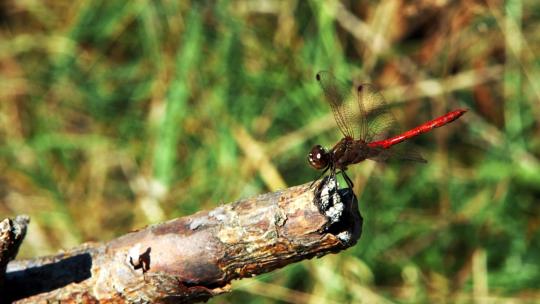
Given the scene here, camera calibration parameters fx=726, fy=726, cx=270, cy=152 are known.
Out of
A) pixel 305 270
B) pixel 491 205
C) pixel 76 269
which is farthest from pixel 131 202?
pixel 76 269

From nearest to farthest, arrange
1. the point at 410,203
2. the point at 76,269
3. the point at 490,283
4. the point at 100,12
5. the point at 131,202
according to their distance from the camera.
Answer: the point at 76,269, the point at 490,283, the point at 410,203, the point at 131,202, the point at 100,12

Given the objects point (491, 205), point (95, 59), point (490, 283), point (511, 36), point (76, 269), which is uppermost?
point (95, 59)

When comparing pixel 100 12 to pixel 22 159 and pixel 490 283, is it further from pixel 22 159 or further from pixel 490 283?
pixel 490 283

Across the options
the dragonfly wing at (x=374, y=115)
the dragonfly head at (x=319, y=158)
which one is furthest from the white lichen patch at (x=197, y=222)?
the dragonfly wing at (x=374, y=115)

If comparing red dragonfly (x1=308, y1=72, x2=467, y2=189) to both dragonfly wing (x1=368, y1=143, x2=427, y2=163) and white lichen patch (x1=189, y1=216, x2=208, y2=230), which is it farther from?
white lichen patch (x1=189, y1=216, x2=208, y2=230)

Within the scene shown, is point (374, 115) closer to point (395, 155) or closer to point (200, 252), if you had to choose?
point (395, 155)

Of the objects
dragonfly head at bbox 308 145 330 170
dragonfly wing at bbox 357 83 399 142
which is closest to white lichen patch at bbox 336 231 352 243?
dragonfly head at bbox 308 145 330 170

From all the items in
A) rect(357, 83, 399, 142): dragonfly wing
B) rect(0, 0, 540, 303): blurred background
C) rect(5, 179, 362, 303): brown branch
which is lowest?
rect(5, 179, 362, 303): brown branch
